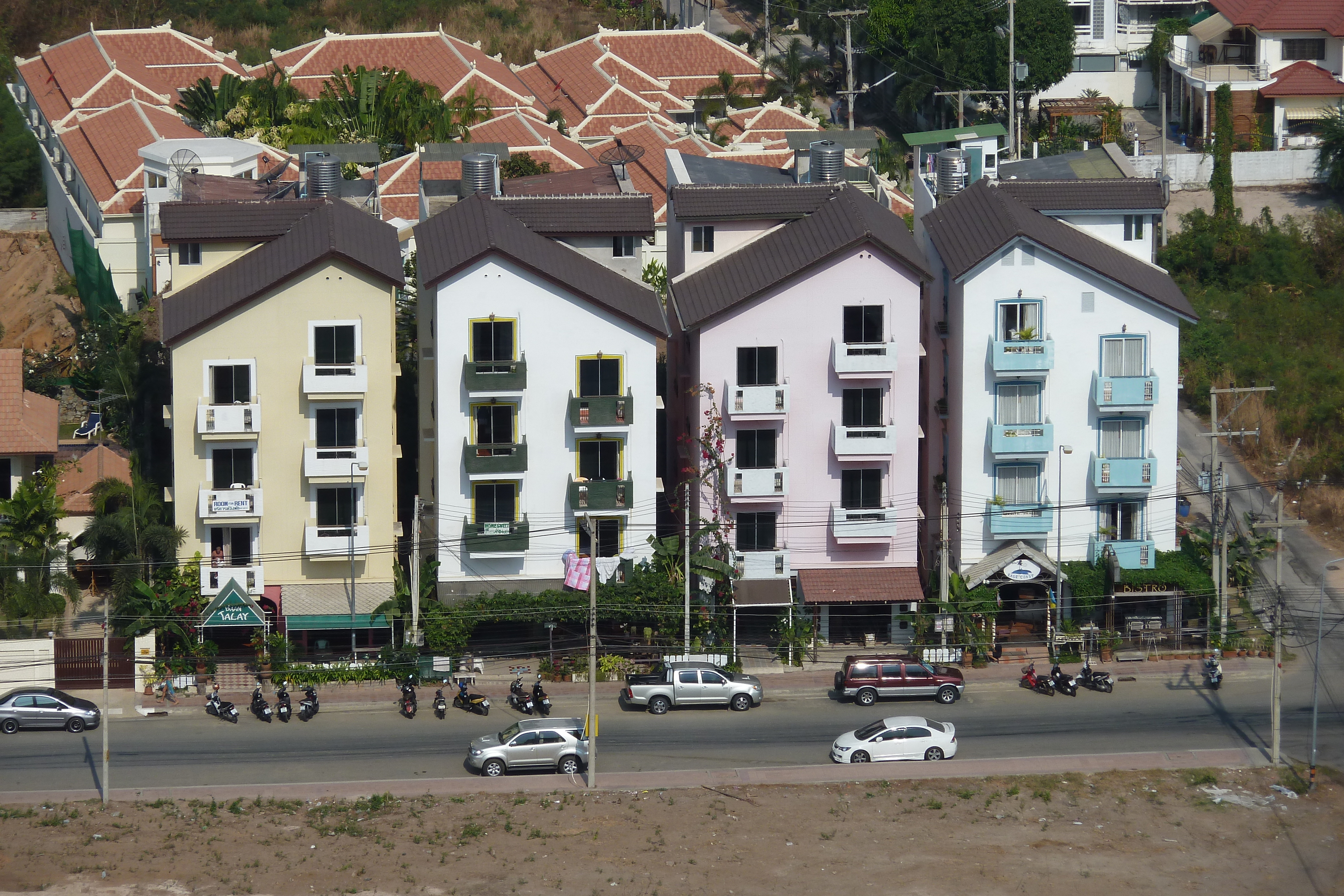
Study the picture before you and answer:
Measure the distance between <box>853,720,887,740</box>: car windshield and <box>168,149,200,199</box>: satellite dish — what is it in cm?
3696

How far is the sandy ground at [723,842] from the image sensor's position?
56.8 meters

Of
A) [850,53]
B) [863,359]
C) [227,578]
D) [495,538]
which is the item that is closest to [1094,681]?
[863,359]

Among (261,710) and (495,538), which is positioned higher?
(495,538)

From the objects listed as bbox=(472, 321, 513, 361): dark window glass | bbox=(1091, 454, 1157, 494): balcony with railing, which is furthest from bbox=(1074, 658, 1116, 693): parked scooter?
bbox=(472, 321, 513, 361): dark window glass

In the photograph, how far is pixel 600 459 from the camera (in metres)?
71.6

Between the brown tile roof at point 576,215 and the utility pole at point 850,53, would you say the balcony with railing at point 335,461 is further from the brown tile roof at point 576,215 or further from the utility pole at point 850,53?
the utility pole at point 850,53

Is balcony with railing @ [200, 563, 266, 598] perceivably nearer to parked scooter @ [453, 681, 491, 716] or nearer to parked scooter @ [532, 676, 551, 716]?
parked scooter @ [453, 681, 491, 716]

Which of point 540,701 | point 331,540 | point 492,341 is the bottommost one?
point 540,701

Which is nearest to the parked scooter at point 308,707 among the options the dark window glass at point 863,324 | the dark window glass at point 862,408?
the dark window glass at point 862,408

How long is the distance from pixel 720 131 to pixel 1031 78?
58.0ft

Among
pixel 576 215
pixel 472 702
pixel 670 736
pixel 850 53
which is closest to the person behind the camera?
pixel 670 736

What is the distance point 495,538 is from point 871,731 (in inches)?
585

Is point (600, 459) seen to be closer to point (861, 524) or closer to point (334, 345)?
point (861, 524)

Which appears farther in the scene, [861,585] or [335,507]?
[861,585]
